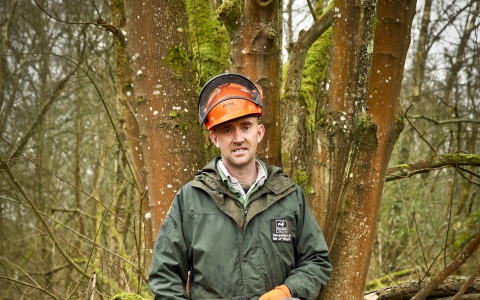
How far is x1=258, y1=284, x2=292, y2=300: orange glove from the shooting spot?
2469 millimetres

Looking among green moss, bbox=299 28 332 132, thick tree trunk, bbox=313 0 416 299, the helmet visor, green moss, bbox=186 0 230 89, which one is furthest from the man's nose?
green moss, bbox=299 28 332 132

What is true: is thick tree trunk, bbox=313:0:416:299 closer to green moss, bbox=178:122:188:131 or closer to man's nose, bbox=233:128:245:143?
man's nose, bbox=233:128:245:143

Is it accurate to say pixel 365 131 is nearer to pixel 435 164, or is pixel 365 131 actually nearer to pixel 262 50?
pixel 262 50

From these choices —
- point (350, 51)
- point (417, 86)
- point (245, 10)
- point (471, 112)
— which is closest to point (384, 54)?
point (350, 51)

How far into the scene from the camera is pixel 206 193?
2.73m

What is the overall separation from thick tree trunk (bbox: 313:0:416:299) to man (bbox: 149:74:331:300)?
48cm

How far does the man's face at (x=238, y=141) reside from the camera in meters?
2.78

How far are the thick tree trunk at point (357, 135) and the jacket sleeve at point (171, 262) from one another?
1.00 metres

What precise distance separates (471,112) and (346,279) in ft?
24.1

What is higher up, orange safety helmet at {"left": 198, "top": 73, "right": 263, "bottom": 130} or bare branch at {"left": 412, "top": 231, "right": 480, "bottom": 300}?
orange safety helmet at {"left": 198, "top": 73, "right": 263, "bottom": 130}

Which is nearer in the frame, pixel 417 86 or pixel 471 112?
pixel 471 112

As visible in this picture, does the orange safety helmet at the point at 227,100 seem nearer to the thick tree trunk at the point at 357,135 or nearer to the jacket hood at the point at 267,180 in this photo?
the jacket hood at the point at 267,180

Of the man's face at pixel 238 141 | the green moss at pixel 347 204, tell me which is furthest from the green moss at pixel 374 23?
the green moss at pixel 347 204

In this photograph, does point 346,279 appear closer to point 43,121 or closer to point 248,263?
point 248,263
